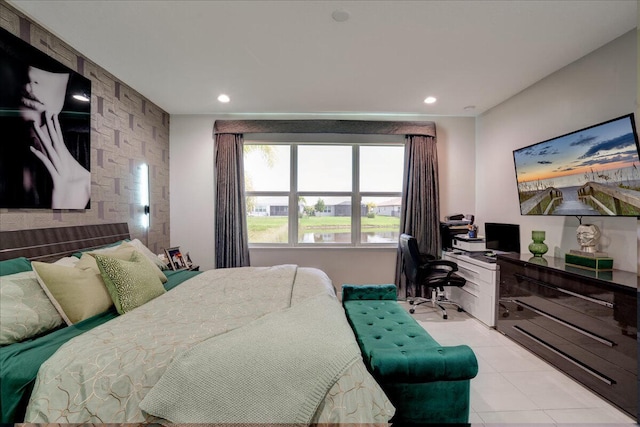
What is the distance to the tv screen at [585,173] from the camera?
1930 mm

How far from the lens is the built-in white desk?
292cm

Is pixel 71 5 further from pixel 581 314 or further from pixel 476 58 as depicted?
pixel 581 314

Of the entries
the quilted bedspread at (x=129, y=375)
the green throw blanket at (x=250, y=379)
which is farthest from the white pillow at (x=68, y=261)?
the green throw blanket at (x=250, y=379)

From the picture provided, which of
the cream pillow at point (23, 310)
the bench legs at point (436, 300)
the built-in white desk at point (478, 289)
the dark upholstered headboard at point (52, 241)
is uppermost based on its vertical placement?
the dark upholstered headboard at point (52, 241)

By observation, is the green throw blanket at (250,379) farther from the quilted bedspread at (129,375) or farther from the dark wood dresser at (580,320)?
the dark wood dresser at (580,320)

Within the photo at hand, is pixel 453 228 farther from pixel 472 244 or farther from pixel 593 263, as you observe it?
pixel 593 263

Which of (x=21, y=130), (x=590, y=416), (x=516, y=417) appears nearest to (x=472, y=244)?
(x=590, y=416)

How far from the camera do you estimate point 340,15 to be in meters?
1.91

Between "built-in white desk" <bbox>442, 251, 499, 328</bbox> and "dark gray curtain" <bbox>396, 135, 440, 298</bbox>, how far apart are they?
1.34 feet

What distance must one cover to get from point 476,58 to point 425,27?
2.47ft

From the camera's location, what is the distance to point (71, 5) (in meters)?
1.84

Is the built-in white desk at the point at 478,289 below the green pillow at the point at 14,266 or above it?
below

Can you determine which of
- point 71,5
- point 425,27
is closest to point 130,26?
point 71,5

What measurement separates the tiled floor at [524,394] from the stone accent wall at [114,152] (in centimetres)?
344
